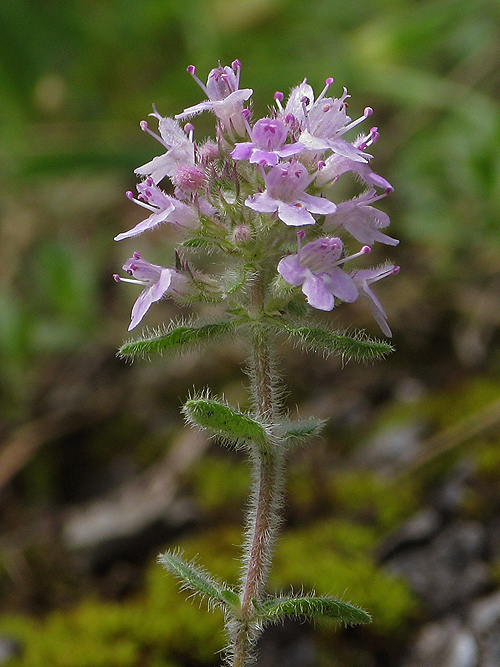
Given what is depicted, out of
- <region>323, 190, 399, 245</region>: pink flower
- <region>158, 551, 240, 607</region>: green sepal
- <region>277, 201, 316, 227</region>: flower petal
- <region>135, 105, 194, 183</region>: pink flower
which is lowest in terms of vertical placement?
<region>158, 551, 240, 607</region>: green sepal

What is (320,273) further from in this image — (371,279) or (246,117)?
(246,117)

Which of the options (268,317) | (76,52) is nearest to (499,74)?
(76,52)

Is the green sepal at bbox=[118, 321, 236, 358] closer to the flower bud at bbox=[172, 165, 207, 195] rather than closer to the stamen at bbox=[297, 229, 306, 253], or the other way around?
the stamen at bbox=[297, 229, 306, 253]

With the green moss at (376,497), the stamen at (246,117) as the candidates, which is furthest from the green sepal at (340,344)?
the green moss at (376,497)

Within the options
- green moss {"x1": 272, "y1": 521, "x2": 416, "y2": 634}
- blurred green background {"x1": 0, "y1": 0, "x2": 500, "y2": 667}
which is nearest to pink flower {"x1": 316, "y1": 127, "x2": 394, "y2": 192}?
blurred green background {"x1": 0, "y1": 0, "x2": 500, "y2": 667}

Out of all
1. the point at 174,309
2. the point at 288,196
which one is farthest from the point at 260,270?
the point at 174,309

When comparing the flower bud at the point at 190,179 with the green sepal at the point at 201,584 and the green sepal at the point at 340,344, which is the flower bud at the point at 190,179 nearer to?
the green sepal at the point at 340,344
